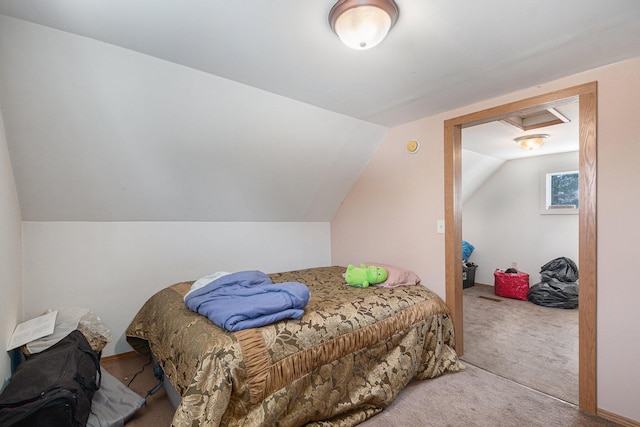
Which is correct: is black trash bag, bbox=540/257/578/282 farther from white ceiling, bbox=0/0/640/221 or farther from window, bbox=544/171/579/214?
white ceiling, bbox=0/0/640/221

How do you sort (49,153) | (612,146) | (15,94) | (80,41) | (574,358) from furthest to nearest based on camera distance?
(574,358)
(49,153)
(612,146)
(15,94)
(80,41)

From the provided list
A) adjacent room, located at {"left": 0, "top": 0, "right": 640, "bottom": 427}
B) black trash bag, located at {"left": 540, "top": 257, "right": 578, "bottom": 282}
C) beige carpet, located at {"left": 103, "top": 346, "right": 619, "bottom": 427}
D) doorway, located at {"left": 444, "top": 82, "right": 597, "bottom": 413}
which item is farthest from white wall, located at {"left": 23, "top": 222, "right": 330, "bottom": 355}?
black trash bag, located at {"left": 540, "top": 257, "right": 578, "bottom": 282}

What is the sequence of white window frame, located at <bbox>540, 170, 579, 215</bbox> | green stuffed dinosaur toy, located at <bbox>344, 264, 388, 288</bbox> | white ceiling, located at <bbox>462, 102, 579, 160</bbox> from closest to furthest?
green stuffed dinosaur toy, located at <bbox>344, 264, 388, 288</bbox>
white ceiling, located at <bbox>462, 102, 579, 160</bbox>
white window frame, located at <bbox>540, 170, 579, 215</bbox>

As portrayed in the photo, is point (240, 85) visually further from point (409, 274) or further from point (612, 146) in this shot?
point (612, 146)

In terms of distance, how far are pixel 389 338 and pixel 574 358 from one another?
1.85 meters

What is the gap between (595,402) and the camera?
185 cm

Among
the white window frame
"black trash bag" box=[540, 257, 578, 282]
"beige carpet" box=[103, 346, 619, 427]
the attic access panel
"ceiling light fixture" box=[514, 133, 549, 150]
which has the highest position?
the attic access panel

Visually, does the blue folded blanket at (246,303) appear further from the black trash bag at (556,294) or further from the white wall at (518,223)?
the black trash bag at (556,294)

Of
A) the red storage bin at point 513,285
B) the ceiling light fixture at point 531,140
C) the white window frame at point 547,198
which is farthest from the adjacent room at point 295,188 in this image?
the white window frame at point 547,198

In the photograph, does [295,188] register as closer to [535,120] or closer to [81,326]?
[81,326]

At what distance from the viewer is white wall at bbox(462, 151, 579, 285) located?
4379 millimetres

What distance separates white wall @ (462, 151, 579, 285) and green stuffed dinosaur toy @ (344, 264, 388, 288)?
8.84ft

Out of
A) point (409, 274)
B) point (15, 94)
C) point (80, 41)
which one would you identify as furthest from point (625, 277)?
point (15, 94)

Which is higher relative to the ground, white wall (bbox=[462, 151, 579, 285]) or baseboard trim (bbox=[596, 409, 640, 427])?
white wall (bbox=[462, 151, 579, 285])
